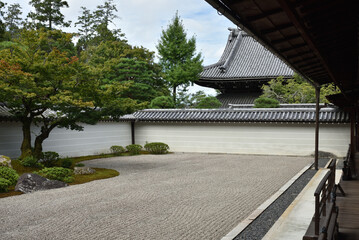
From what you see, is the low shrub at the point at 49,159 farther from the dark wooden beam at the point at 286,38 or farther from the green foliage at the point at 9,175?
the dark wooden beam at the point at 286,38

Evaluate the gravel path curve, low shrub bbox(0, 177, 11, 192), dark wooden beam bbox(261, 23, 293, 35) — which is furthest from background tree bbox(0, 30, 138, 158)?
dark wooden beam bbox(261, 23, 293, 35)

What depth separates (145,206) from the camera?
290 inches

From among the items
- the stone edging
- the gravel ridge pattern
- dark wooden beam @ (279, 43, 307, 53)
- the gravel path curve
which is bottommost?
Result: the gravel path curve

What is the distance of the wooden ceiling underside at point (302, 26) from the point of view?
129 inches

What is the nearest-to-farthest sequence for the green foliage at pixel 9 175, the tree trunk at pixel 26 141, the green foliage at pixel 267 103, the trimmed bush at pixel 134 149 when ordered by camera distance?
the green foliage at pixel 9 175
the tree trunk at pixel 26 141
the trimmed bush at pixel 134 149
the green foliage at pixel 267 103

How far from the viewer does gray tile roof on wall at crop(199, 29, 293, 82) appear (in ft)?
78.4

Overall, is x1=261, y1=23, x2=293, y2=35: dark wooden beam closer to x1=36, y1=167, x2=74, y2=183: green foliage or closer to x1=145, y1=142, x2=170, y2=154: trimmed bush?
x1=36, y1=167, x2=74, y2=183: green foliage

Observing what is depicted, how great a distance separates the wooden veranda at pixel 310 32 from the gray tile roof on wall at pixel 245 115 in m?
10.9

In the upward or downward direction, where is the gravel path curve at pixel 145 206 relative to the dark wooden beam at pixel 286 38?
downward

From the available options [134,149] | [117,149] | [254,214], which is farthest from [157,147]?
[254,214]

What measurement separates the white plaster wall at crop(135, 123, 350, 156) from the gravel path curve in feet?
19.9

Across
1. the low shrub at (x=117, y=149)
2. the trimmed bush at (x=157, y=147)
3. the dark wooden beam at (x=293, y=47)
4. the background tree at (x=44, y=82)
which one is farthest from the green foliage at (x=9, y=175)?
the trimmed bush at (x=157, y=147)

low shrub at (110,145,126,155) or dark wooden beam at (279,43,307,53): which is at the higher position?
dark wooden beam at (279,43,307,53)

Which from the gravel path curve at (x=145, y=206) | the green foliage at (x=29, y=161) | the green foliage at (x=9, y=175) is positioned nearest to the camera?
the gravel path curve at (x=145, y=206)
